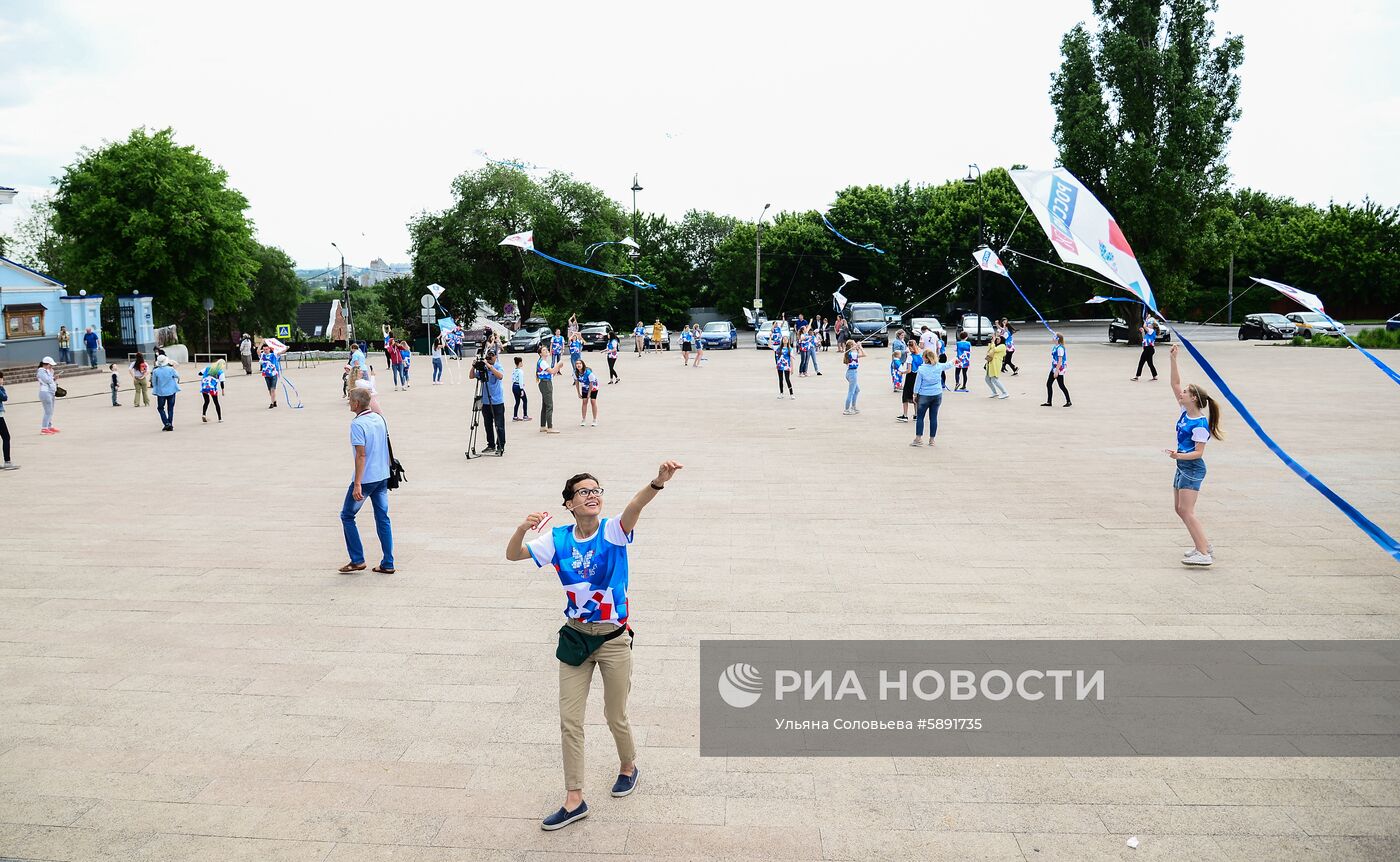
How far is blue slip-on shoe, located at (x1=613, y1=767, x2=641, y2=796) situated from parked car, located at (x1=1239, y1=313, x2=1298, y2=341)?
155 ft

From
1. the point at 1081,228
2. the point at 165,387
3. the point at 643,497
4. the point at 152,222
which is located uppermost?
the point at 152,222

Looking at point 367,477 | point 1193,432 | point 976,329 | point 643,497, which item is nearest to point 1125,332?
point 976,329

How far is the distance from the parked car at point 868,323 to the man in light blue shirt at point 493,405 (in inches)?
1289

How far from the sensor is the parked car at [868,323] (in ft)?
157

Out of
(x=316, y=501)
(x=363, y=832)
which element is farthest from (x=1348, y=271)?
(x=363, y=832)

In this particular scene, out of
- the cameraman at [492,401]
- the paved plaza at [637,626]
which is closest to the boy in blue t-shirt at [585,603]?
the paved plaza at [637,626]

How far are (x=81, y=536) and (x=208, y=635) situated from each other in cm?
437

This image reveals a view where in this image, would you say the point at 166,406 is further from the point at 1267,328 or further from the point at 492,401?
the point at 1267,328

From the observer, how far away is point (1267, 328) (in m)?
44.7

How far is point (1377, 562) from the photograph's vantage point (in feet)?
28.1

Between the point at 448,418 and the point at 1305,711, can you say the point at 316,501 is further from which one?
the point at 1305,711

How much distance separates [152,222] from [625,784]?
52431 millimetres

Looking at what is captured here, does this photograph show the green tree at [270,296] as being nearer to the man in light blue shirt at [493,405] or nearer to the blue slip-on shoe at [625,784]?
the man in light blue shirt at [493,405]

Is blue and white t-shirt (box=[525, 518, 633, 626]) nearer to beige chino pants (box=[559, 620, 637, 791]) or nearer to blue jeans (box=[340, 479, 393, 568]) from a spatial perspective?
beige chino pants (box=[559, 620, 637, 791])
